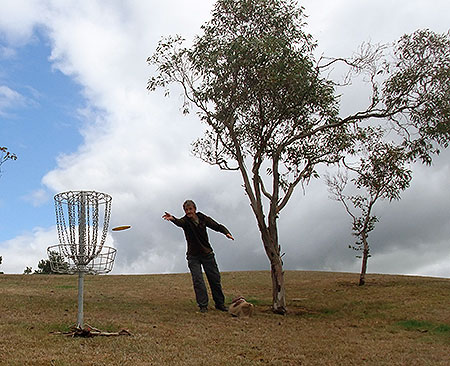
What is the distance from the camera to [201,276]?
47.4 ft

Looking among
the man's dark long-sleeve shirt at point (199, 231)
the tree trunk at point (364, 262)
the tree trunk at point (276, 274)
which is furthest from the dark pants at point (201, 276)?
the tree trunk at point (364, 262)

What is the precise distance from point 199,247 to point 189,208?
1.18m

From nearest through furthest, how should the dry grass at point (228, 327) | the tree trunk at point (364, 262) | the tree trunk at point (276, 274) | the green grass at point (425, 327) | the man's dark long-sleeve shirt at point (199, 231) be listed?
the dry grass at point (228, 327) < the green grass at point (425, 327) < the man's dark long-sleeve shirt at point (199, 231) < the tree trunk at point (276, 274) < the tree trunk at point (364, 262)

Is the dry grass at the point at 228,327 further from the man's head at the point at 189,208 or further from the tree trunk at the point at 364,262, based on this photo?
the man's head at the point at 189,208

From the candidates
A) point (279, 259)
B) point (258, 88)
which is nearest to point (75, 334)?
point (279, 259)

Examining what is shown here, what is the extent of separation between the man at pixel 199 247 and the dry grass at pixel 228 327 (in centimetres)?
69

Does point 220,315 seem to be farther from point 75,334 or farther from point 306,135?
point 306,135

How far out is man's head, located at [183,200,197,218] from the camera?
566 inches

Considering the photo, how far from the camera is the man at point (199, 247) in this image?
14391mm

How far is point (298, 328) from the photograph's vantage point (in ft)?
42.5

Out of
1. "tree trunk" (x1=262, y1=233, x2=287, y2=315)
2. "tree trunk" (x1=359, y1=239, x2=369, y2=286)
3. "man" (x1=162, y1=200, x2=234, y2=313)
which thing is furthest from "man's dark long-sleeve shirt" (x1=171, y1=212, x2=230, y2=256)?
"tree trunk" (x1=359, y1=239, x2=369, y2=286)

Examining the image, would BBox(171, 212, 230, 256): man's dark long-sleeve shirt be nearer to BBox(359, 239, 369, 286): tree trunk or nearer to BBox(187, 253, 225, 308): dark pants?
BBox(187, 253, 225, 308): dark pants

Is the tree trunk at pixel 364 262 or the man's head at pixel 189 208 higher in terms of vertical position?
the man's head at pixel 189 208

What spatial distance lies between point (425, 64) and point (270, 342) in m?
12.1
